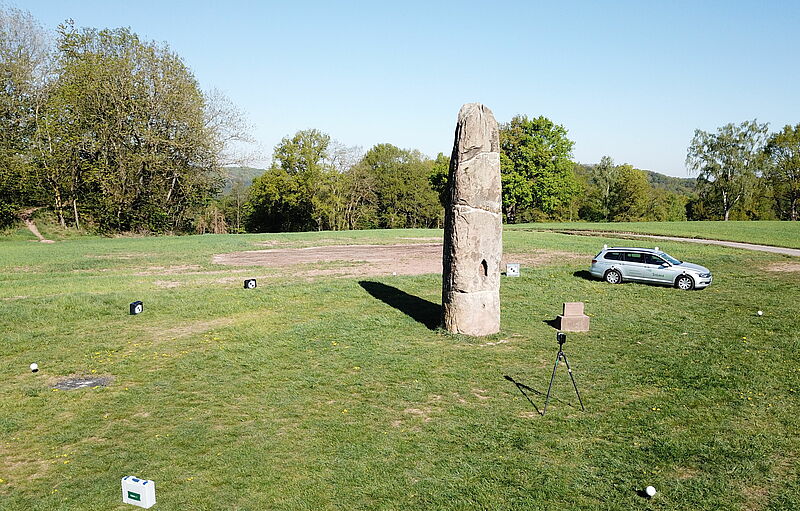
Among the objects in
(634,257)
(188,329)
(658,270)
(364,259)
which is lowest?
(188,329)

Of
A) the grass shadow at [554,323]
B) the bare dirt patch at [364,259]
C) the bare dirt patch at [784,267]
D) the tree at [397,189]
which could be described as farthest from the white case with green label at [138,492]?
the tree at [397,189]

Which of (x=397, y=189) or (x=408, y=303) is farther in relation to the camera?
(x=397, y=189)

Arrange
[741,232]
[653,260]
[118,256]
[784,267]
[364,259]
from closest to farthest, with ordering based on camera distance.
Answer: [653,260] < [784,267] < [364,259] < [118,256] < [741,232]

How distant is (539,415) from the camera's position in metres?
10.0

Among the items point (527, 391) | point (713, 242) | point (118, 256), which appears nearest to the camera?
point (527, 391)

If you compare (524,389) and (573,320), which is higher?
(573,320)

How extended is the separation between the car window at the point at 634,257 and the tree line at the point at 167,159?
4016cm

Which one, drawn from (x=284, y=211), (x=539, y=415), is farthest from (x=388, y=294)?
(x=284, y=211)

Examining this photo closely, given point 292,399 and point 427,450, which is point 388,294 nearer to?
point 292,399

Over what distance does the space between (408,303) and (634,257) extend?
1071 centimetres

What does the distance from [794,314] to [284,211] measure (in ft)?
207

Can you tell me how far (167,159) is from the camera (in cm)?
4994

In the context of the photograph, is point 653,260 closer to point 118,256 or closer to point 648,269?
point 648,269

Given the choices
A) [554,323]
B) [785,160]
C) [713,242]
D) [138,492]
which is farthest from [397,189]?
[138,492]
